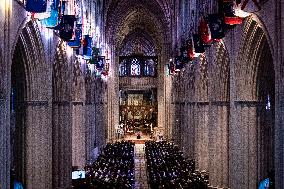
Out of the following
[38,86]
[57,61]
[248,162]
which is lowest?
[248,162]

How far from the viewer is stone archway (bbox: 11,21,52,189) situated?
71.5 ft

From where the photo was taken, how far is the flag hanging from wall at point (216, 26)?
21.0 metres

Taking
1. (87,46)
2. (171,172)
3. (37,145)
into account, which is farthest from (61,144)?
(171,172)

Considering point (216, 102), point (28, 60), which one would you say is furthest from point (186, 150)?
point (28, 60)

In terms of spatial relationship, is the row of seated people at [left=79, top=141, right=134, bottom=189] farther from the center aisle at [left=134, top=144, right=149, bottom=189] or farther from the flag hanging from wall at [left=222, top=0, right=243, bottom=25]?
the flag hanging from wall at [left=222, top=0, right=243, bottom=25]

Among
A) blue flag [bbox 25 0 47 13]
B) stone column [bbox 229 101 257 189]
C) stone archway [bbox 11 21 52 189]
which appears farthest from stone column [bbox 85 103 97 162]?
blue flag [bbox 25 0 47 13]

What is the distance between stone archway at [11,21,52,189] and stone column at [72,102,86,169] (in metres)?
11.7

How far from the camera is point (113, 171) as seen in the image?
33.6 m

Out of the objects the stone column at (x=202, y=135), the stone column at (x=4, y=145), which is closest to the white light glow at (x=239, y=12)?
the stone column at (x=4, y=145)

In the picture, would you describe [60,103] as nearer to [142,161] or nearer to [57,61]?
[57,61]

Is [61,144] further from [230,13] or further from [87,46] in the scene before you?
[230,13]

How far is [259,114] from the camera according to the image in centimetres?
2088

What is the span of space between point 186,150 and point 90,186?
52.1ft

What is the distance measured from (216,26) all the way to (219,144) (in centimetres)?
887
